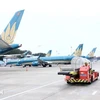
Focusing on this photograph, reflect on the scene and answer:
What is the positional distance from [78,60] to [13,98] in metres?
9.16

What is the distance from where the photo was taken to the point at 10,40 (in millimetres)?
41250

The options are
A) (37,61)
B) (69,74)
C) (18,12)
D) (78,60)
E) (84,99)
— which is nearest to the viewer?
(84,99)

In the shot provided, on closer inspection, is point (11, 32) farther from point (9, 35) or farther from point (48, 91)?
point (48, 91)

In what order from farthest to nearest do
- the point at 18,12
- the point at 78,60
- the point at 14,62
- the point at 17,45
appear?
the point at 14,62, the point at 18,12, the point at 17,45, the point at 78,60

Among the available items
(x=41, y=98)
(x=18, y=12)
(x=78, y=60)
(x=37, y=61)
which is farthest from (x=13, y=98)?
(x=37, y=61)

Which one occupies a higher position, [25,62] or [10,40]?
[10,40]

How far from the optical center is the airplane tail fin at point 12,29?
4122cm

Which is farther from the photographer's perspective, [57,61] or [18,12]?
[57,61]

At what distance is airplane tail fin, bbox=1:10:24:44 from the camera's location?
4122 centimetres

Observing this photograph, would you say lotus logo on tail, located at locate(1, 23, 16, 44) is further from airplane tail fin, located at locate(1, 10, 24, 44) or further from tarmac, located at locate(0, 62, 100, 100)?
tarmac, located at locate(0, 62, 100, 100)

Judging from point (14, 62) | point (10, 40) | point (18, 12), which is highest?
point (18, 12)

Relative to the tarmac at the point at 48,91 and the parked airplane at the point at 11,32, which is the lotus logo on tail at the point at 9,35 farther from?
the tarmac at the point at 48,91

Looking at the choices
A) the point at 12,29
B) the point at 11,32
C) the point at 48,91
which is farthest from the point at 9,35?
the point at 48,91

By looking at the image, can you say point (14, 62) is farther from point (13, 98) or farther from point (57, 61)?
point (13, 98)
